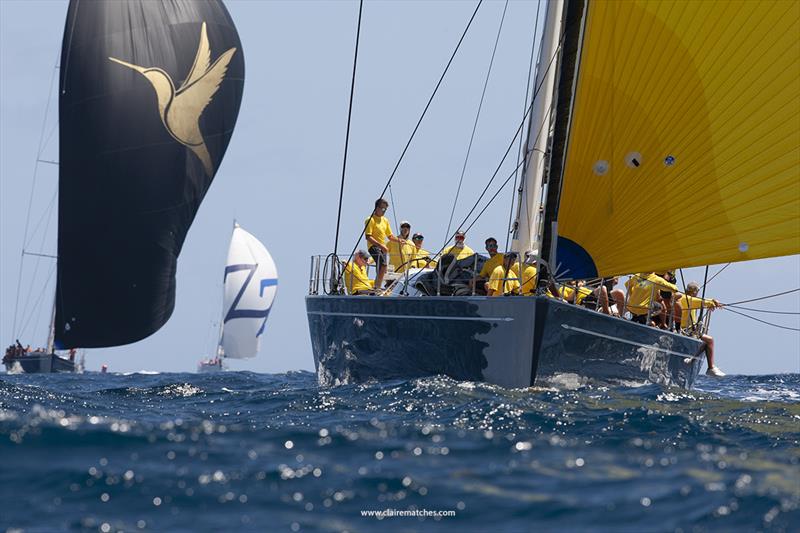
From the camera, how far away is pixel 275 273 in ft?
166

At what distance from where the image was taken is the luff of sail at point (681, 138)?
10406mm

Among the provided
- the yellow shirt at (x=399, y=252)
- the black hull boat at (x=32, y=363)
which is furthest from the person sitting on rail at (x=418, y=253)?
the black hull boat at (x=32, y=363)

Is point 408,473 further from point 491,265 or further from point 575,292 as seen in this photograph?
point 491,265

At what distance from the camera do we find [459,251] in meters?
13.8

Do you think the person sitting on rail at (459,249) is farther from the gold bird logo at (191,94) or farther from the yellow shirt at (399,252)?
the gold bird logo at (191,94)

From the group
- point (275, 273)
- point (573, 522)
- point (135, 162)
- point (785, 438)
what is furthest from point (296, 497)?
→ point (275, 273)

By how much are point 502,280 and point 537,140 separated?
2.92m

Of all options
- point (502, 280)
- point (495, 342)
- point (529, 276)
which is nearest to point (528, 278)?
point (529, 276)

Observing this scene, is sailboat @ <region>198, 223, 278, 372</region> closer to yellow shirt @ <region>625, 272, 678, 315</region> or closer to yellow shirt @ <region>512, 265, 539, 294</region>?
yellow shirt @ <region>625, 272, 678, 315</region>

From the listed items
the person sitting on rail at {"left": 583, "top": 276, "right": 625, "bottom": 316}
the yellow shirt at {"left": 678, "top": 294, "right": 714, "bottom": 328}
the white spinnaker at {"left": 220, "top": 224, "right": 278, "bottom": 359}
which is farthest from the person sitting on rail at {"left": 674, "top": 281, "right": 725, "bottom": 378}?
the white spinnaker at {"left": 220, "top": 224, "right": 278, "bottom": 359}

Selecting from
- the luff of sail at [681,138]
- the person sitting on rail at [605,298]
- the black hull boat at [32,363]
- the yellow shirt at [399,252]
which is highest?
the luff of sail at [681,138]

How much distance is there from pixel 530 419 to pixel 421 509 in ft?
10.9

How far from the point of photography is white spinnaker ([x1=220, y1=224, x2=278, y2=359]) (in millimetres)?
50656

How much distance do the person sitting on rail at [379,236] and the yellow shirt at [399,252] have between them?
65mm
